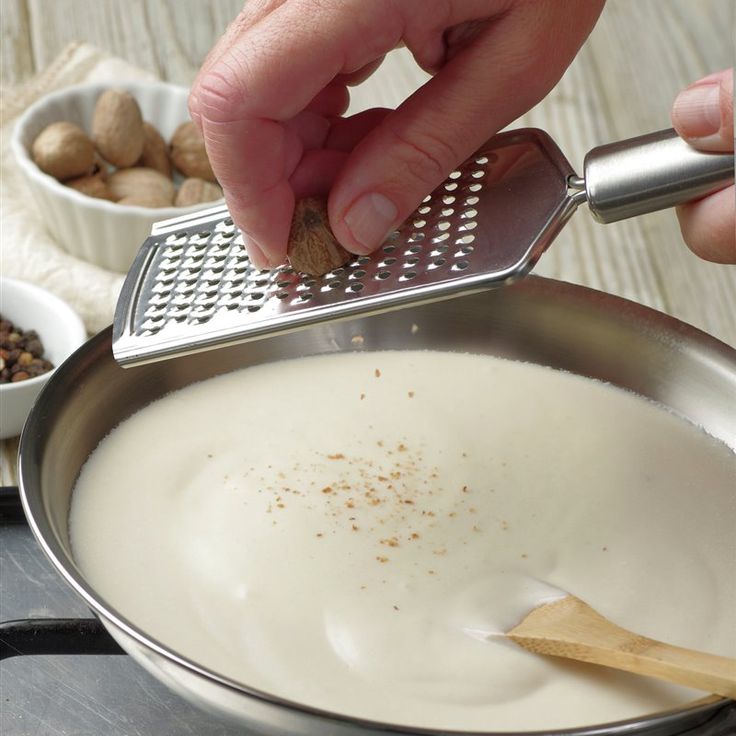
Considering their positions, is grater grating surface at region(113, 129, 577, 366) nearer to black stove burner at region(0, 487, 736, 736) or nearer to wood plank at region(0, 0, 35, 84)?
black stove burner at region(0, 487, 736, 736)

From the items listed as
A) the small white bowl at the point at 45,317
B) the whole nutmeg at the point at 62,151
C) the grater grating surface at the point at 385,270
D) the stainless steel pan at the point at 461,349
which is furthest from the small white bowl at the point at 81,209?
the grater grating surface at the point at 385,270

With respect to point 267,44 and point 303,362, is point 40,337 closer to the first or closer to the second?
point 303,362

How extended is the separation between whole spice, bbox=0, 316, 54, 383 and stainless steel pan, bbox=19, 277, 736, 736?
0.80 feet

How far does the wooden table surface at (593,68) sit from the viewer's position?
4.78 ft

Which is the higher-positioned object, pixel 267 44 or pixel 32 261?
pixel 267 44

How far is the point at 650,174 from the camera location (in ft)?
2.30

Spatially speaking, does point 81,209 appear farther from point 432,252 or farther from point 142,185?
point 432,252

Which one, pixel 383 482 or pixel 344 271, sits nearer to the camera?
pixel 344 271

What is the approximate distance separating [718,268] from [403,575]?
0.82 m

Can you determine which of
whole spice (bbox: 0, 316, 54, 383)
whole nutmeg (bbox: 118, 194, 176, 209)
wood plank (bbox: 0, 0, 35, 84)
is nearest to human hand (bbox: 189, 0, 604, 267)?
whole spice (bbox: 0, 316, 54, 383)

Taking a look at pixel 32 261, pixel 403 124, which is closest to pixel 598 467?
pixel 403 124

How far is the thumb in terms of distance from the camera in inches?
26.6

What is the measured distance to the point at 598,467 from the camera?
0.93 meters

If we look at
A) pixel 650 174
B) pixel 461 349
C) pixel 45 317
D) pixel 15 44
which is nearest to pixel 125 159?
pixel 45 317
